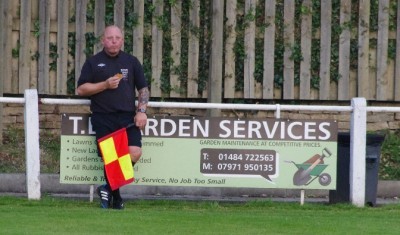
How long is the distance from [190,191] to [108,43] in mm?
2530

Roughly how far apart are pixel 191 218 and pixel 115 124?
1.42m

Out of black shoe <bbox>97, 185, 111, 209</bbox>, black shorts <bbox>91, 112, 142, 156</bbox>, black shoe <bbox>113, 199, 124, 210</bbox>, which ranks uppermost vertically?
black shorts <bbox>91, 112, 142, 156</bbox>

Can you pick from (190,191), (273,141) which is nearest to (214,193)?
(190,191)

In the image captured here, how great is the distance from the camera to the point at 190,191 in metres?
14.4

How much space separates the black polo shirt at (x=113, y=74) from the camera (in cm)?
1269

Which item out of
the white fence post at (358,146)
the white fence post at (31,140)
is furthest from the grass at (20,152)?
the white fence post at (358,146)

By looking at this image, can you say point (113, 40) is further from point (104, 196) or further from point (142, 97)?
point (104, 196)

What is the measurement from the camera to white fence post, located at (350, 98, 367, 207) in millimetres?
13273

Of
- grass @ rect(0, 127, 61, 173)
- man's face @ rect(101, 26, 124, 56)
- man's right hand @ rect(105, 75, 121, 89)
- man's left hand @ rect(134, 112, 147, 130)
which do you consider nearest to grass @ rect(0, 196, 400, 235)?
man's left hand @ rect(134, 112, 147, 130)

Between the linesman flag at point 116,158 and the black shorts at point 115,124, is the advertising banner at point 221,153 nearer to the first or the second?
the black shorts at point 115,124

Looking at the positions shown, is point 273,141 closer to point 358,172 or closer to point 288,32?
point 358,172

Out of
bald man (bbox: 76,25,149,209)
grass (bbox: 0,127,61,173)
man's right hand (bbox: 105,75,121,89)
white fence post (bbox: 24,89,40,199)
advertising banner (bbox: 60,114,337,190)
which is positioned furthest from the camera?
grass (bbox: 0,127,61,173)

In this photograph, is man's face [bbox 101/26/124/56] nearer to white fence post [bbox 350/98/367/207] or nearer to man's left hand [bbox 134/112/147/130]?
man's left hand [bbox 134/112/147/130]

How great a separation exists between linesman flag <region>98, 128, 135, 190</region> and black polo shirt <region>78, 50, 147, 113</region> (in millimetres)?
277
